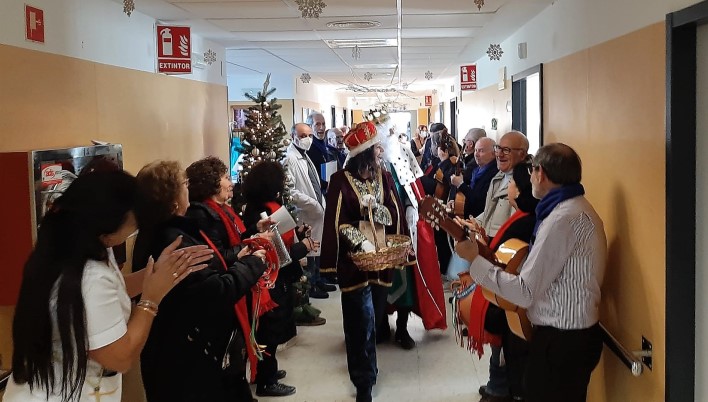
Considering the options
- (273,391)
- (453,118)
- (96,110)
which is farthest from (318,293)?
(453,118)

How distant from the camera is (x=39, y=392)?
1.76 metres

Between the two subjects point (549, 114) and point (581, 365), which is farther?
point (549, 114)

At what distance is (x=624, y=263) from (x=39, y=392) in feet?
7.36

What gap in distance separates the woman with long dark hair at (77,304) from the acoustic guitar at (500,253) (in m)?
1.25

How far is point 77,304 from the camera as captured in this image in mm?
1699

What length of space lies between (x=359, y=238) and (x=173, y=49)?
2.43 m

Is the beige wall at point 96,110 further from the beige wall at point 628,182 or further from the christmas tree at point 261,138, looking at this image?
the beige wall at point 628,182

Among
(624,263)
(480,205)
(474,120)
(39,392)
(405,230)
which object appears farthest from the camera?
(474,120)

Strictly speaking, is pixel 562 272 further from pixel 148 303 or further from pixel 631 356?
pixel 148 303

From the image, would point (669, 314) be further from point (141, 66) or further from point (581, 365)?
point (141, 66)

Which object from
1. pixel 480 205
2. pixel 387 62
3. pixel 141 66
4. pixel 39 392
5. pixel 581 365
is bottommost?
pixel 581 365

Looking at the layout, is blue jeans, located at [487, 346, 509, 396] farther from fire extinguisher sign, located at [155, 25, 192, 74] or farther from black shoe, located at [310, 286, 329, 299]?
fire extinguisher sign, located at [155, 25, 192, 74]

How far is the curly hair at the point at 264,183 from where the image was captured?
3.56 m

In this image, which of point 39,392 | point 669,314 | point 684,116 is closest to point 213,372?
point 39,392
